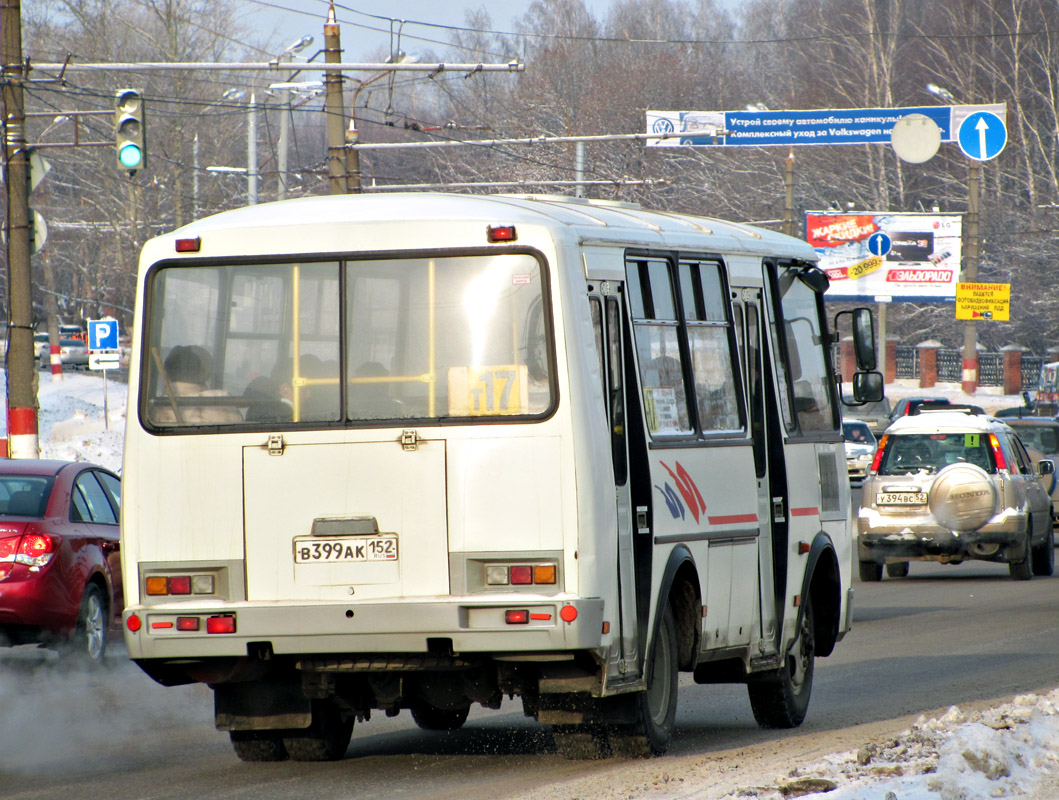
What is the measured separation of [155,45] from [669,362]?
52.8 m

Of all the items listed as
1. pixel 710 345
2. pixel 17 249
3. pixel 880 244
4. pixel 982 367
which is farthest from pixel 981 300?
pixel 710 345

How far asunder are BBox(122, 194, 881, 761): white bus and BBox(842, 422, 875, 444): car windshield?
106ft

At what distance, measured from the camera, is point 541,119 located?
72.5m

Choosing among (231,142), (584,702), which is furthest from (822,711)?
(231,142)

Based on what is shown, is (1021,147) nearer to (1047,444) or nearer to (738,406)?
(1047,444)

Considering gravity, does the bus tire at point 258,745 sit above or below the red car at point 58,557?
below

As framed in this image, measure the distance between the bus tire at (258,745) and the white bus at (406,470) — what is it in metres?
0.01

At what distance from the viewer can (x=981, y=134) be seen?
43.4 meters

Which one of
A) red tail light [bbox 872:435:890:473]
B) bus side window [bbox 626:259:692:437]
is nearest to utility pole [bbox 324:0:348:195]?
red tail light [bbox 872:435:890:473]

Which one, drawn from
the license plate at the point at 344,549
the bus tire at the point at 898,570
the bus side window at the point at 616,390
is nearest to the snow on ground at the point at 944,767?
the bus side window at the point at 616,390

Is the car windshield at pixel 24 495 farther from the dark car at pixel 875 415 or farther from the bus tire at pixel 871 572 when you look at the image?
the dark car at pixel 875 415

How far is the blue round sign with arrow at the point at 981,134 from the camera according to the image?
4334cm

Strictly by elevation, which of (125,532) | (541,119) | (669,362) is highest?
(541,119)

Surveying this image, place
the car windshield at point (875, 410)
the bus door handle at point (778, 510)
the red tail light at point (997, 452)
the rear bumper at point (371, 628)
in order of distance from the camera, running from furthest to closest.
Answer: the car windshield at point (875, 410) → the red tail light at point (997, 452) → the bus door handle at point (778, 510) → the rear bumper at point (371, 628)
